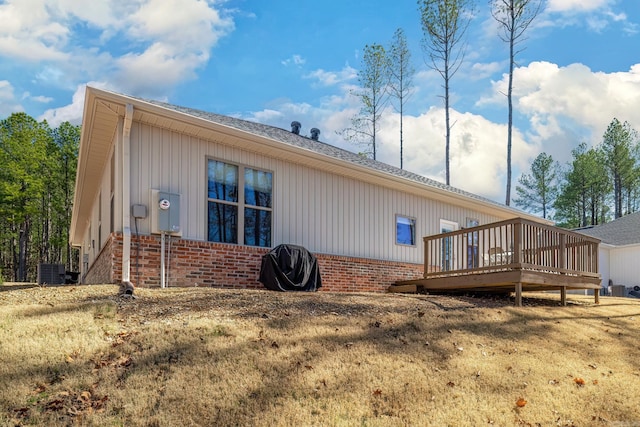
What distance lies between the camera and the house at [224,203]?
29.2ft

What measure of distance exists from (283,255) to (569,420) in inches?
231

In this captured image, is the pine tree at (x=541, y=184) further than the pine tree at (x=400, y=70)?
Yes

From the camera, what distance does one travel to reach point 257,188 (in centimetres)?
1056

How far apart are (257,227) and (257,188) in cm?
78

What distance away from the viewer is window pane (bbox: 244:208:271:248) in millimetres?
10367

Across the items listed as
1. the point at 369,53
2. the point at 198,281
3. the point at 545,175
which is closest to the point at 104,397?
the point at 198,281

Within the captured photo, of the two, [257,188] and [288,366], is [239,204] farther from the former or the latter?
[288,366]

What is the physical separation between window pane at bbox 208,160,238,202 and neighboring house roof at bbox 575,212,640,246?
19.9 meters

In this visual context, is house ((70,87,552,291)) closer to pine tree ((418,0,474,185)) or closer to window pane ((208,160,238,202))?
window pane ((208,160,238,202))

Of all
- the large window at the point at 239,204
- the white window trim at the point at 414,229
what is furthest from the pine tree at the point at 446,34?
the large window at the point at 239,204

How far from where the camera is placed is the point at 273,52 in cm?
1204

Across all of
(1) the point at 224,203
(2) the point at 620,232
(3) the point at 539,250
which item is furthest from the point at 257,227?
(2) the point at 620,232

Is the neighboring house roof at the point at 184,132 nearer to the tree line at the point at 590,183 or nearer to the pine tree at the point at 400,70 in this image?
the pine tree at the point at 400,70

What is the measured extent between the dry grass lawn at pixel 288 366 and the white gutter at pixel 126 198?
2.96 ft
